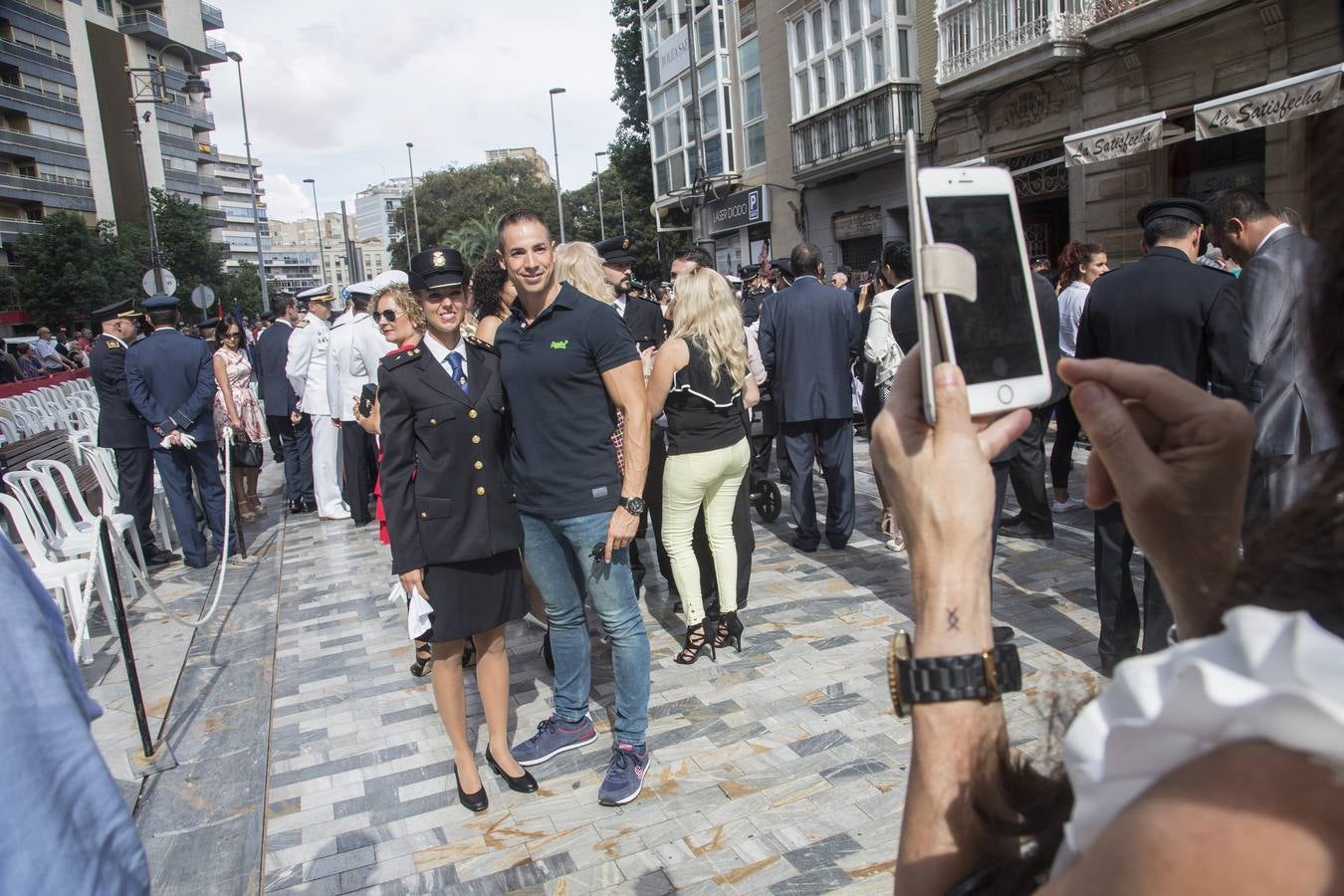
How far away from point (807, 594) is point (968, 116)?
14292mm

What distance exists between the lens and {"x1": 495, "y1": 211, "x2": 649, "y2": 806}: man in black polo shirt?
3.57 metres

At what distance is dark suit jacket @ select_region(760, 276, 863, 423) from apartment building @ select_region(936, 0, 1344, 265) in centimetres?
579

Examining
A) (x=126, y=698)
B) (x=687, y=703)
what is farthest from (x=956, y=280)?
(x=126, y=698)

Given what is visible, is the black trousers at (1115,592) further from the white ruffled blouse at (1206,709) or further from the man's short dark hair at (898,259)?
the white ruffled blouse at (1206,709)

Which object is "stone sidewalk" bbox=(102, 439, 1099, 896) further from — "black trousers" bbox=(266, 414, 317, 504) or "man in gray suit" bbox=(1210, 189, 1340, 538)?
"black trousers" bbox=(266, 414, 317, 504)

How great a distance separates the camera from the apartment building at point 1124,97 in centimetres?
1051

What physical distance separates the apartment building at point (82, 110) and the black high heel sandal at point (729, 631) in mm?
44034

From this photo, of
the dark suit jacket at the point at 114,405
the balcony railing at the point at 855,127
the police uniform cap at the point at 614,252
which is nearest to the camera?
the police uniform cap at the point at 614,252

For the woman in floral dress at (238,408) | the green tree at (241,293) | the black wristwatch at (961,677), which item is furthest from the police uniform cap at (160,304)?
the green tree at (241,293)

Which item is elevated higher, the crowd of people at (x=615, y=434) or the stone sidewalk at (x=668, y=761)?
the crowd of people at (x=615, y=434)

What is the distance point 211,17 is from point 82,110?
29391mm

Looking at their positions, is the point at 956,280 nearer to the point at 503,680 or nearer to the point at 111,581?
the point at 503,680

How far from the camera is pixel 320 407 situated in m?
9.03

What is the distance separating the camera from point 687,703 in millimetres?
4258
